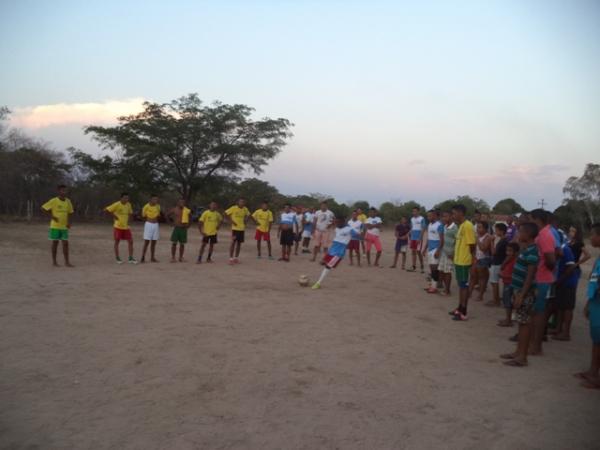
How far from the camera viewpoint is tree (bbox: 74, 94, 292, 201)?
28.7 m

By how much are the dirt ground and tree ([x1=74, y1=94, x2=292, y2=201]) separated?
22202mm

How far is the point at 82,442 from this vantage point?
3.09 meters

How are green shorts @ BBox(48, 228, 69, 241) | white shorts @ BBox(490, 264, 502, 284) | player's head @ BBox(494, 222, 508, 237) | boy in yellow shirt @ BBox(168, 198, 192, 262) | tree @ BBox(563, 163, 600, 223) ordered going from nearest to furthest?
player's head @ BBox(494, 222, 508, 237)
white shorts @ BBox(490, 264, 502, 284)
green shorts @ BBox(48, 228, 69, 241)
boy in yellow shirt @ BBox(168, 198, 192, 262)
tree @ BBox(563, 163, 600, 223)

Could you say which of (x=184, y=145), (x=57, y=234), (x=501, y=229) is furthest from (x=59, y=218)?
(x=184, y=145)

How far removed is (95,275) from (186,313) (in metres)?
3.89

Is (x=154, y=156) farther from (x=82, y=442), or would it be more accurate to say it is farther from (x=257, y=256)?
(x=82, y=442)

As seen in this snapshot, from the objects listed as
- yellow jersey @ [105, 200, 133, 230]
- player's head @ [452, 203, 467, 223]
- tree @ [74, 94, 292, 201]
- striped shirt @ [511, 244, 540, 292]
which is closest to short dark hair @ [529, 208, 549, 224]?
striped shirt @ [511, 244, 540, 292]

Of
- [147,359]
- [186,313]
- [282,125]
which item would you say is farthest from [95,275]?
[282,125]

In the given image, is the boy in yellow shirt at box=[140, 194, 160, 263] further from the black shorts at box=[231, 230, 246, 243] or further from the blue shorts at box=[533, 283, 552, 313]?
the blue shorts at box=[533, 283, 552, 313]

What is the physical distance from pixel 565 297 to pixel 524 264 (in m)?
1.92

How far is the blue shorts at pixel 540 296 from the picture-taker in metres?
5.11

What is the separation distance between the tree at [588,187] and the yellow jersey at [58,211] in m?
42.5

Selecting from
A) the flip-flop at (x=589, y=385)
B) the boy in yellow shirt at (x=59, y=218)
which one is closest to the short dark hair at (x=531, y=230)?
the flip-flop at (x=589, y=385)

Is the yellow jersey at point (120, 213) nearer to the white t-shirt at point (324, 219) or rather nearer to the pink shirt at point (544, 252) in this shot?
the white t-shirt at point (324, 219)
